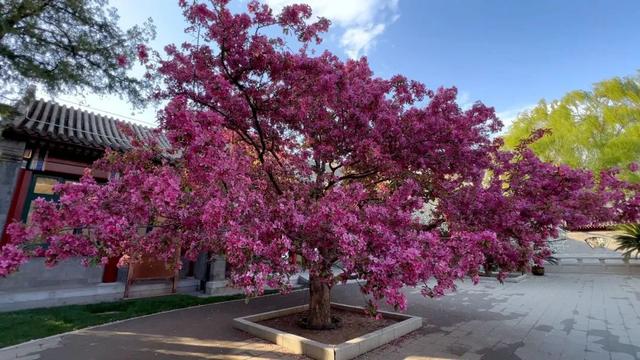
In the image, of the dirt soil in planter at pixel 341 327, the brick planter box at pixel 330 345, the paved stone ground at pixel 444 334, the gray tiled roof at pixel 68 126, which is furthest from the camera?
the gray tiled roof at pixel 68 126

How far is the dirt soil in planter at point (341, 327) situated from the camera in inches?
258

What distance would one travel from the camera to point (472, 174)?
6.67 metres

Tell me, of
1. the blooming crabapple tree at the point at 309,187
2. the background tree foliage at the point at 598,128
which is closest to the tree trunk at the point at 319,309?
the blooming crabapple tree at the point at 309,187

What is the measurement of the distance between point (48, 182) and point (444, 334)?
10881 mm

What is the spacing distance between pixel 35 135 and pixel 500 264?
10.6 m

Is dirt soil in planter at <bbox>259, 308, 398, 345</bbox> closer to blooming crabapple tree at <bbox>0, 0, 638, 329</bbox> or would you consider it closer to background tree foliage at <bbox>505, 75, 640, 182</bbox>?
blooming crabapple tree at <bbox>0, 0, 638, 329</bbox>

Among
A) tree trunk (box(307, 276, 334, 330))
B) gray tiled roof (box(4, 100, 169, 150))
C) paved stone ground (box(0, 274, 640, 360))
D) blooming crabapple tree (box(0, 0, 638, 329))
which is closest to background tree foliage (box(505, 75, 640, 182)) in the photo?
paved stone ground (box(0, 274, 640, 360))

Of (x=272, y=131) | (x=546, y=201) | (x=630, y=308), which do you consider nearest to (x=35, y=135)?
(x=272, y=131)

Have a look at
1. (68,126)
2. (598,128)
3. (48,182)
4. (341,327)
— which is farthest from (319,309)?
(598,128)

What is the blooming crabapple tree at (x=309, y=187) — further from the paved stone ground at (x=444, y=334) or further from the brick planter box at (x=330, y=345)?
the paved stone ground at (x=444, y=334)

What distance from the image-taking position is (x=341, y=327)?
725 centimetres

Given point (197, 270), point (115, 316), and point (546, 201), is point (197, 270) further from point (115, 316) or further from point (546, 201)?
point (546, 201)

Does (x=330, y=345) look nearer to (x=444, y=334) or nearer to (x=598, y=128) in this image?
(x=444, y=334)

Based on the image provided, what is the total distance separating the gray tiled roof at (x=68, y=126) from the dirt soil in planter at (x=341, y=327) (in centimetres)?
517
